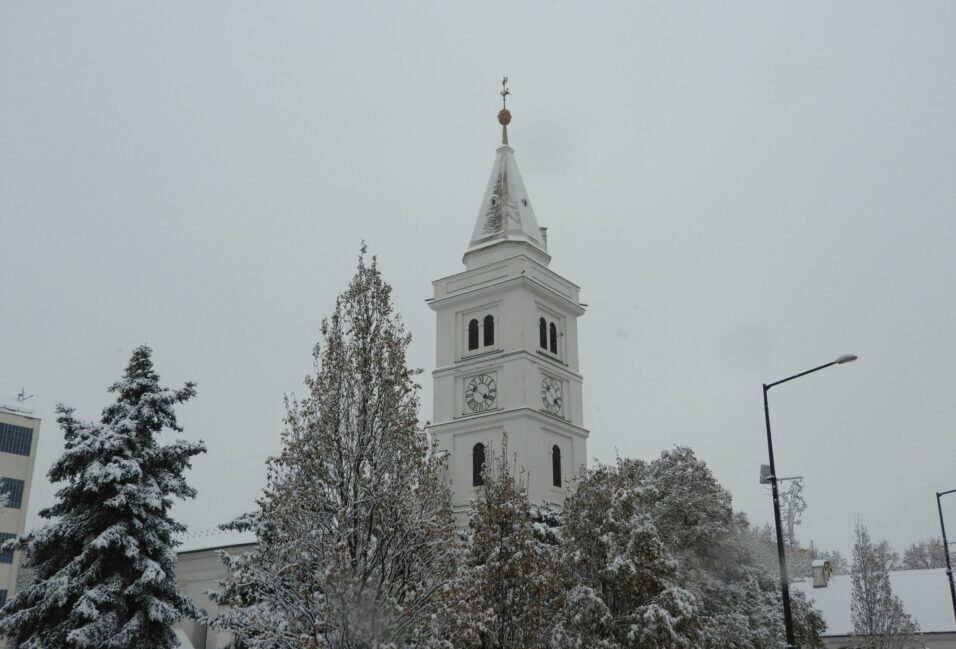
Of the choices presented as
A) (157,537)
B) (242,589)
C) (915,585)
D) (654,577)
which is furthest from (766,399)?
(915,585)

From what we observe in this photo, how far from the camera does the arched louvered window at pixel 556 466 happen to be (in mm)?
42750

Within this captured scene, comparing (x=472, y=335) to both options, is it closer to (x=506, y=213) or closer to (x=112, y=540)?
(x=506, y=213)

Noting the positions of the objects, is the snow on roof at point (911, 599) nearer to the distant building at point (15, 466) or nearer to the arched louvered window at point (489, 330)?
the arched louvered window at point (489, 330)

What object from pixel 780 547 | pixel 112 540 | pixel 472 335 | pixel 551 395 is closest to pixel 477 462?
pixel 551 395

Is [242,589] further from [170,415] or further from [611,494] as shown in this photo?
[611,494]

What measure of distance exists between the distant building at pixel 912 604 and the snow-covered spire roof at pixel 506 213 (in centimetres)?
2286

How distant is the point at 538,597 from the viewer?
59.2ft

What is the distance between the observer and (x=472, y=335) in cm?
4619

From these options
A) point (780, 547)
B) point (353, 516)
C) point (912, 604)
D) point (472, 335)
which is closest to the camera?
point (353, 516)

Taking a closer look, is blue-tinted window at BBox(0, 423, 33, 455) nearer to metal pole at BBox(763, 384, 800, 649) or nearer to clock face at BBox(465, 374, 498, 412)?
clock face at BBox(465, 374, 498, 412)

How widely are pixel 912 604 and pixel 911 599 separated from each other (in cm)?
54

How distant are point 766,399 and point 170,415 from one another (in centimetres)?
1520

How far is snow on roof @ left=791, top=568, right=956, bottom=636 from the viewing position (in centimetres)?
4328

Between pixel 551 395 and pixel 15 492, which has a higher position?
pixel 551 395
